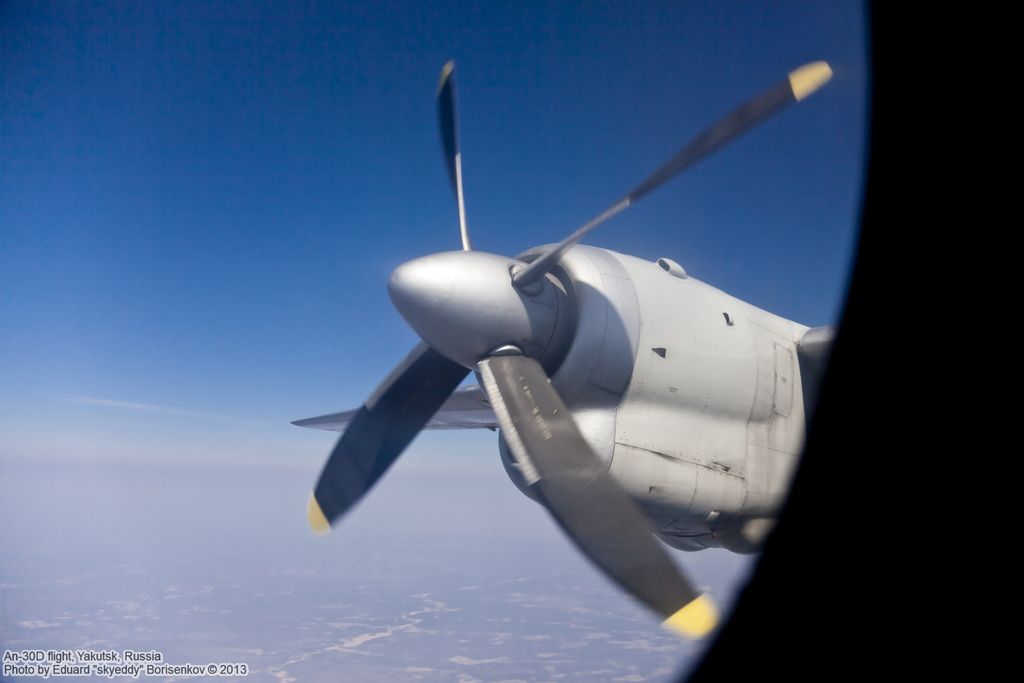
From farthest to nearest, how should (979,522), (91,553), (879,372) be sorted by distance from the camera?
(91,553), (879,372), (979,522)

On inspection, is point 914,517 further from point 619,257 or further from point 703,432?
point 619,257

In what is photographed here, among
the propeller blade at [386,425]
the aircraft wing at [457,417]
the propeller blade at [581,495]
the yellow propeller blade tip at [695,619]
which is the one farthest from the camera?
the aircraft wing at [457,417]

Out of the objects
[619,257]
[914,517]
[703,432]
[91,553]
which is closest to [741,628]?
[914,517]

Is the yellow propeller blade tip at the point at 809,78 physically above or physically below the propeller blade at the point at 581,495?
above

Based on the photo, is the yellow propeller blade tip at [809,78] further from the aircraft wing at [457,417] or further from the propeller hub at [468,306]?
the aircraft wing at [457,417]

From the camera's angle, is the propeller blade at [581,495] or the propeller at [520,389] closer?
the propeller blade at [581,495]

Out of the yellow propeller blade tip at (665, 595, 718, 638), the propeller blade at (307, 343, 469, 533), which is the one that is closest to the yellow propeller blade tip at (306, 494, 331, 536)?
the propeller blade at (307, 343, 469, 533)

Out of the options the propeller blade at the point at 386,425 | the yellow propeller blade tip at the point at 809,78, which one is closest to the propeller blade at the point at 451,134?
the propeller blade at the point at 386,425

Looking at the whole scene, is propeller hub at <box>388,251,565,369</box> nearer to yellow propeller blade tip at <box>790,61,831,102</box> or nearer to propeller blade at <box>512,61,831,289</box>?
propeller blade at <box>512,61,831,289</box>
